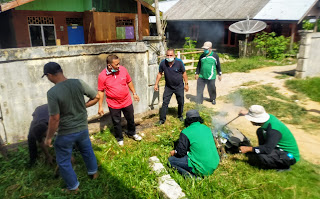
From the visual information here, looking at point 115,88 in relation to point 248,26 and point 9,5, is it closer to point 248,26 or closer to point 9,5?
point 9,5

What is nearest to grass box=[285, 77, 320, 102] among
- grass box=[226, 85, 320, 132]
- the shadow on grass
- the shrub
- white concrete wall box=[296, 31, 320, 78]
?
grass box=[226, 85, 320, 132]

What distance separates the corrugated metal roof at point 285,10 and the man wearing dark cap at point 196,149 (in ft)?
49.9

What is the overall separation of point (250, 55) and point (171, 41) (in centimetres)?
1149

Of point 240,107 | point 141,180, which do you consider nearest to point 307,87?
point 240,107

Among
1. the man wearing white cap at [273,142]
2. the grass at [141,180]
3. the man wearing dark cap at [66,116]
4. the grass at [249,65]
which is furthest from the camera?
the grass at [249,65]

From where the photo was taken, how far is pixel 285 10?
1670cm

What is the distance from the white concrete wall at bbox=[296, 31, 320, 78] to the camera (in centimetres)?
958

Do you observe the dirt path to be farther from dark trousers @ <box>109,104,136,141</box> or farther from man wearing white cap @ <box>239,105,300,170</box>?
dark trousers @ <box>109,104,136,141</box>

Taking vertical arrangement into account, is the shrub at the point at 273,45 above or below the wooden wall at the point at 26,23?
below

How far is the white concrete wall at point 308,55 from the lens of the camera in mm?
9578

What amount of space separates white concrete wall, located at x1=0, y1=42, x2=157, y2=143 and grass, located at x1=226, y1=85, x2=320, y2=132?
4.40m

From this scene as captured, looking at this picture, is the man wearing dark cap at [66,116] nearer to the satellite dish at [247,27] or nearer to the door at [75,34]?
the door at [75,34]

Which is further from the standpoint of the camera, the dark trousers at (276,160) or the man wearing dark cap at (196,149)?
the dark trousers at (276,160)

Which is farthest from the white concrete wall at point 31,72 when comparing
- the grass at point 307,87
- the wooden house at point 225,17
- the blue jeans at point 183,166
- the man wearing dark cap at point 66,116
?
the wooden house at point 225,17
